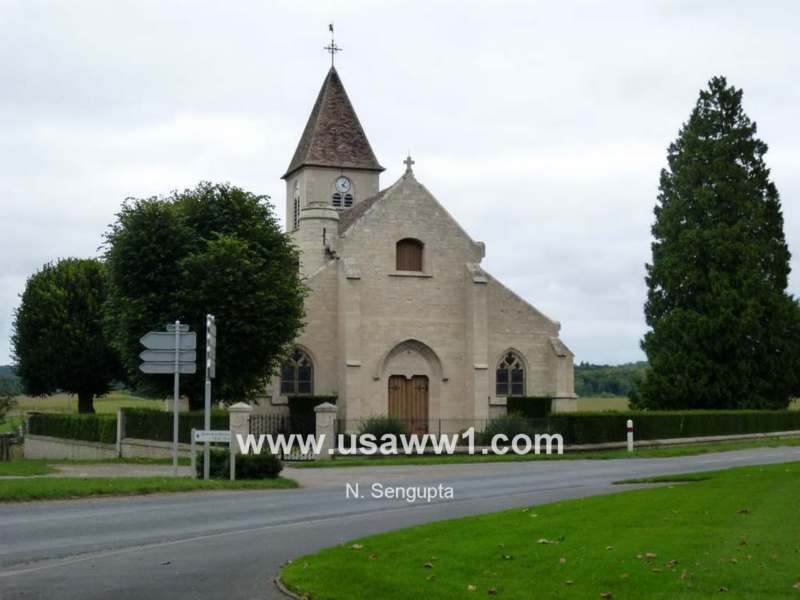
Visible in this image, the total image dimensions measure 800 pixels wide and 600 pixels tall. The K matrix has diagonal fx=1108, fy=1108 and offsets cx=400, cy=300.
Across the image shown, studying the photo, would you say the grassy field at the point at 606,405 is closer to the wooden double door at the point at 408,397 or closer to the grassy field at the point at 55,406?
the wooden double door at the point at 408,397

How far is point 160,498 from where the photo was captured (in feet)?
65.3

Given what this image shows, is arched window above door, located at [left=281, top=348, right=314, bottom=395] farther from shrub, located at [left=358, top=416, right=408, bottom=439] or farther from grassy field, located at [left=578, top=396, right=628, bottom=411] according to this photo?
grassy field, located at [left=578, top=396, right=628, bottom=411]

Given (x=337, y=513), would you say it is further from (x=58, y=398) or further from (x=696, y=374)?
(x=58, y=398)

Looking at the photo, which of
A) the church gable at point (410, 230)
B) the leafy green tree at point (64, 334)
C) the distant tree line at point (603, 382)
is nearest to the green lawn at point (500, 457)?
the church gable at point (410, 230)

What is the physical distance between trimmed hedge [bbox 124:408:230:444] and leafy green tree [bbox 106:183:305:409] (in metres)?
1.10

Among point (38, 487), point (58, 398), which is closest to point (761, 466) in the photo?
point (38, 487)

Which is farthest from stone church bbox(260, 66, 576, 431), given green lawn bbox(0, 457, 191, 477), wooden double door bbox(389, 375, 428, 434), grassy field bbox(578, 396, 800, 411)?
green lawn bbox(0, 457, 191, 477)

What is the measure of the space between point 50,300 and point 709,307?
30555 millimetres

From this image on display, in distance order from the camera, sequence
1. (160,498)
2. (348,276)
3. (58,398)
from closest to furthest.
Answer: (160,498), (348,276), (58,398)

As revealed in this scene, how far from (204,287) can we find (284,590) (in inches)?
1060

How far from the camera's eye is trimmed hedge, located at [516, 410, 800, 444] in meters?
38.9

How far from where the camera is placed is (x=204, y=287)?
36.8 metres

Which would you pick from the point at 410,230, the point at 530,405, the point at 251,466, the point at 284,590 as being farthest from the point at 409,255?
the point at 284,590

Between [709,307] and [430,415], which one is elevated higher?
[709,307]
